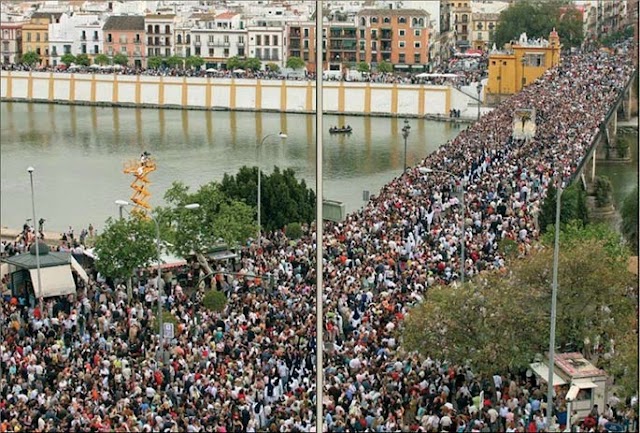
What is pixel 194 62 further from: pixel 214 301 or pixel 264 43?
pixel 214 301

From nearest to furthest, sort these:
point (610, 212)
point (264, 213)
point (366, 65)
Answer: point (264, 213)
point (610, 212)
point (366, 65)

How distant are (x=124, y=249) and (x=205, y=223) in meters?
0.58

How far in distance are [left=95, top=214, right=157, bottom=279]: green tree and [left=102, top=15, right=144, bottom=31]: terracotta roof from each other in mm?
13996

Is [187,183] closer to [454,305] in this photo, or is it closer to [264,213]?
[264,213]

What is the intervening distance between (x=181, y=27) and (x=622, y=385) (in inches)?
628

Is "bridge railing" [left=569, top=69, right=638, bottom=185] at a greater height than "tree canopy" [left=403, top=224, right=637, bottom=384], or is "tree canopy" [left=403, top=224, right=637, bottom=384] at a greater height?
"tree canopy" [left=403, top=224, right=637, bottom=384]

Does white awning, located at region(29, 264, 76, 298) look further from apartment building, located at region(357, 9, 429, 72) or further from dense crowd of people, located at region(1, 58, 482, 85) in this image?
apartment building, located at region(357, 9, 429, 72)

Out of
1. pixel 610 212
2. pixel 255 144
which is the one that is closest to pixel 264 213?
pixel 610 212

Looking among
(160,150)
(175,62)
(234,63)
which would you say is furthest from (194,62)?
(160,150)

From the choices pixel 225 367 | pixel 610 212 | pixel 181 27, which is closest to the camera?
pixel 225 367

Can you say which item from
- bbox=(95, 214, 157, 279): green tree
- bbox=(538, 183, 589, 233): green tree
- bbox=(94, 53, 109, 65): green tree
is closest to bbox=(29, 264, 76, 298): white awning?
bbox=(95, 214, 157, 279): green tree

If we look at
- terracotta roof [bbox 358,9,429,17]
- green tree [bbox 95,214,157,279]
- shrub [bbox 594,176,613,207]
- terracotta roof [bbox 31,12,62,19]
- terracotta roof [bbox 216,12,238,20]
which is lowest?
shrub [bbox 594,176,613,207]

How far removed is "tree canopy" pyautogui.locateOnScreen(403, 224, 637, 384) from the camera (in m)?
4.12

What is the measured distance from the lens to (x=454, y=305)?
4.23m
